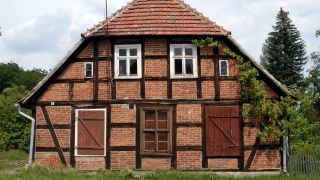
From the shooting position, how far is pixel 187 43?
17.2 meters

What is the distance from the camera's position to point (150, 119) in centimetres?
1697

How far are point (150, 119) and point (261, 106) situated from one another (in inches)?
165

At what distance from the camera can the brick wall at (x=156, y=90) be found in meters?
17.0

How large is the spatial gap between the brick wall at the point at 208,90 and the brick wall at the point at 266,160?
8.92 feet

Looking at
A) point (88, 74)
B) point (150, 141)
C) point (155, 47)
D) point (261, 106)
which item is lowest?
point (150, 141)

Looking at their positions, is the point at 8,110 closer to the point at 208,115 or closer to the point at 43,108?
the point at 43,108

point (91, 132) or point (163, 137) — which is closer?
point (163, 137)

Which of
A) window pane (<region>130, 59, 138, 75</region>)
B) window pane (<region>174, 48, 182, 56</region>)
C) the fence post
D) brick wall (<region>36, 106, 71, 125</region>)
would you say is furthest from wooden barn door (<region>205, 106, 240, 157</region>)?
brick wall (<region>36, 106, 71, 125</region>)

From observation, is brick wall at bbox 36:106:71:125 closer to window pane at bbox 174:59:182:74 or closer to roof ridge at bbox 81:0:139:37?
roof ridge at bbox 81:0:139:37

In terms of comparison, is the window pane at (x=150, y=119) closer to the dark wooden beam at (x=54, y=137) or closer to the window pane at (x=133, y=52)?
the window pane at (x=133, y=52)

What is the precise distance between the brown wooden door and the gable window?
1.57 m

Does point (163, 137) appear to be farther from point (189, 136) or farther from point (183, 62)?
point (183, 62)

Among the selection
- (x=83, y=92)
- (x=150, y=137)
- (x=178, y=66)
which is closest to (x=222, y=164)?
(x=150, y=137)

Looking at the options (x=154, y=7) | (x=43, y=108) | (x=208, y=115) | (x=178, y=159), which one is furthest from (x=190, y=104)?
(x=43, y=108)
